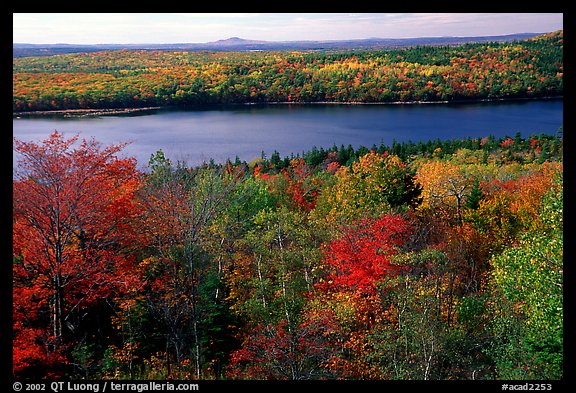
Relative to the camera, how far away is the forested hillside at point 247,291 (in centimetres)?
846

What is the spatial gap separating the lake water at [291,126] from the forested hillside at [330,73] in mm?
2012

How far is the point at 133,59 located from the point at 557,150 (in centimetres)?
5349

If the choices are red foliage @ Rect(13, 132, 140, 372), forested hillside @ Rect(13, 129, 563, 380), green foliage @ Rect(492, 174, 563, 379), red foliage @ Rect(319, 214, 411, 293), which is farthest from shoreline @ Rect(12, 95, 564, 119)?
green foliage @ Rect(492, 174, 563, 379)

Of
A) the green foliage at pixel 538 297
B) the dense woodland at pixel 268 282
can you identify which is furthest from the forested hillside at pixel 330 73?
the green foliage at pixel 538 297

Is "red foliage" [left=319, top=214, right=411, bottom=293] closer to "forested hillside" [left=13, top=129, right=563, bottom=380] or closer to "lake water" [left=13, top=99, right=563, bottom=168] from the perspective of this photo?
"forested hillside" [left=13, top=129, right=563, bottom=380]

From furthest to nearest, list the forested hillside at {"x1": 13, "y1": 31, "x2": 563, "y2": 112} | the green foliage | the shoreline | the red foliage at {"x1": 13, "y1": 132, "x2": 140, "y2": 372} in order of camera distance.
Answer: the forested hillside at {"x1": 13, "y1": 31, "x2": 563, "y2": 112}, the shoreline, the red foliage at {"x1": 13, "y1": 132, "x2": 140, "y2": 372}, the green foliage

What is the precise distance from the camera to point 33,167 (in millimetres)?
9758

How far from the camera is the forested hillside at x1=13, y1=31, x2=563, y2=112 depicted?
5903 centimetres

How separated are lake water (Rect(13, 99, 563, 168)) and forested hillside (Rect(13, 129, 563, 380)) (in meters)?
22.0

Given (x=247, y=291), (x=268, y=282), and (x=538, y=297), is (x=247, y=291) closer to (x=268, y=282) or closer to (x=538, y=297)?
(x=268, y=282)

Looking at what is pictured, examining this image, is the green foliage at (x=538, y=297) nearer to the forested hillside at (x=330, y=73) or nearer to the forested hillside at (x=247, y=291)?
the forested hillside at (x=247, y=291)

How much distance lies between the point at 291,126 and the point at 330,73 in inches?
888
